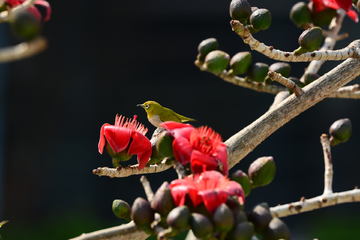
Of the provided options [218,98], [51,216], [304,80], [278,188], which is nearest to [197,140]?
[304,80]

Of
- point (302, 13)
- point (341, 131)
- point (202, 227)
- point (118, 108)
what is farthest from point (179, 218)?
point (118, 108)

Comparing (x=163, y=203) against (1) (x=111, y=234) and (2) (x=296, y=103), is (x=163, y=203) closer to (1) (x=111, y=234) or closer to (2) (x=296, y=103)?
(1) (x=111, y=234)

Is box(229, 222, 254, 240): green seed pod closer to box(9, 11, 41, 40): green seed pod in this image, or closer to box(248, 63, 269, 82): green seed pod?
box(9, 11, 41, 40): green seed pod

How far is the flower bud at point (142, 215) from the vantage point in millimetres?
363

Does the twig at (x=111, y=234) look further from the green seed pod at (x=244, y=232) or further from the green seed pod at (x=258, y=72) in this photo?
the green seed pod at (x=258, y=72)

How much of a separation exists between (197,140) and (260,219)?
11 cm

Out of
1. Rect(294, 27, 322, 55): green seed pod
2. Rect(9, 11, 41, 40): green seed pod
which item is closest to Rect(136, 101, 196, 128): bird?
Rect(294, 27, 322, 55): green seed pod

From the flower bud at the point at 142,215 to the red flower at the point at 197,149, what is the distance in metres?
0.07

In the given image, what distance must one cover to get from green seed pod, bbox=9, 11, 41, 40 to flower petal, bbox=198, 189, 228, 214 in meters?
0.20

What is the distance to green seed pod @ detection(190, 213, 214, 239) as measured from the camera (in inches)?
13.1

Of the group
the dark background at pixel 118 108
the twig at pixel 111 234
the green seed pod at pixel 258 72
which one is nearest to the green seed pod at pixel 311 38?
the green seed pod at pixel 258 72

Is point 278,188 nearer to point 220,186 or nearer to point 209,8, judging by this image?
point 209,8

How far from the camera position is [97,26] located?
2.97 m

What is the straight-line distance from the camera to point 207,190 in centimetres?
35
